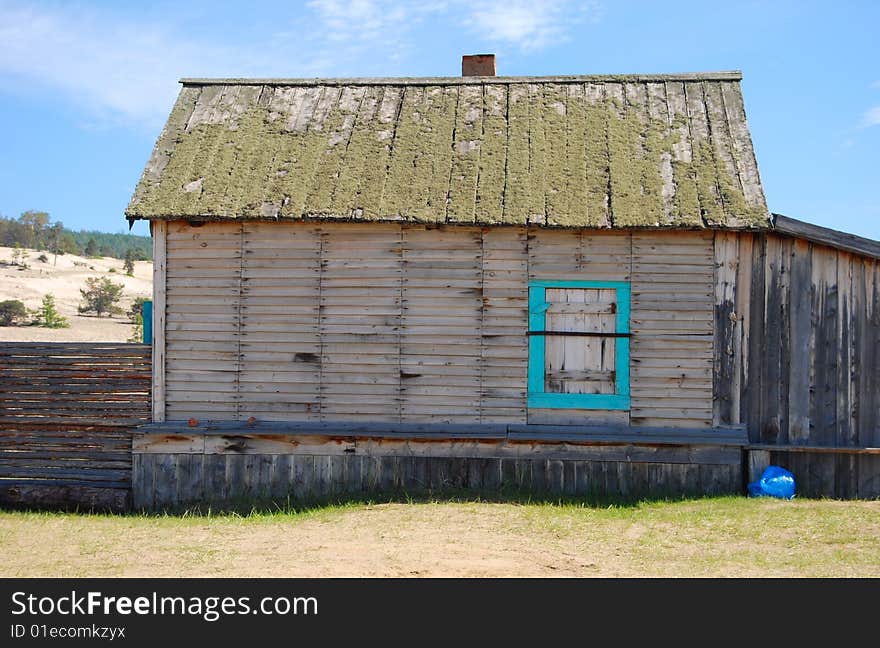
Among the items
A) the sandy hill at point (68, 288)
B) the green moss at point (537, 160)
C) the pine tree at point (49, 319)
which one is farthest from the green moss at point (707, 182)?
the pine tree at point (49, 319)

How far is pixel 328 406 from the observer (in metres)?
12.5

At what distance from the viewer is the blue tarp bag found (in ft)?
38.1

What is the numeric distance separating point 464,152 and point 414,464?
4735mm

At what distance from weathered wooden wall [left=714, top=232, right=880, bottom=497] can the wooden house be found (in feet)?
0.10

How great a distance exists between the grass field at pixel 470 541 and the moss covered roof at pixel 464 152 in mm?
3807

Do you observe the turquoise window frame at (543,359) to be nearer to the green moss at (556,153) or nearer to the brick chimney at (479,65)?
the green moss at (556,153)

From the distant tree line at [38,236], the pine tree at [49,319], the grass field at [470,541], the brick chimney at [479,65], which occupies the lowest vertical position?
the grass field at [470,541]

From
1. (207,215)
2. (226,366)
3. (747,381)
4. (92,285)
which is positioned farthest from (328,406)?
(92,285)

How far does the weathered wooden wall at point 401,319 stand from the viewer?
1209cm

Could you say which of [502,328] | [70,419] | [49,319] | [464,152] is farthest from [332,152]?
[49,319]

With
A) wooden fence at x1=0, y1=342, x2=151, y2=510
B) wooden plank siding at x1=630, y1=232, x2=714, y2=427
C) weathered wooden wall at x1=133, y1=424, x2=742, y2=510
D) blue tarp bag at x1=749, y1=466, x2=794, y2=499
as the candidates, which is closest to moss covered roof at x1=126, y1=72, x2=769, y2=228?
wooden plank siding at x1=630, y1=232, x2=714, y2=427

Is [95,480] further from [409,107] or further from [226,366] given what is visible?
[409,107]

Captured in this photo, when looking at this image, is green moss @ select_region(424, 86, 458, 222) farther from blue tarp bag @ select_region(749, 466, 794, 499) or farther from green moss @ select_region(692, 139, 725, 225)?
blue tarp bag @ select_region(749, 466, 794, 499)
